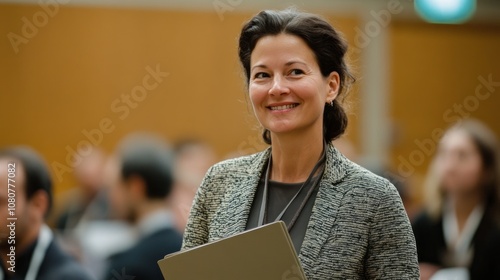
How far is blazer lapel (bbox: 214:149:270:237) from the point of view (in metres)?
2.04

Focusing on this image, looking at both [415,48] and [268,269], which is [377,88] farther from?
[268,269]

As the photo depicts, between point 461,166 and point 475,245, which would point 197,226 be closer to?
point 475,245

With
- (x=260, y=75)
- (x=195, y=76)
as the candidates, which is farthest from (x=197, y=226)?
(x=195, y=76)

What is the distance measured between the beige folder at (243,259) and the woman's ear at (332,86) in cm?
42

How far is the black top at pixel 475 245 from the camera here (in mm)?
3980

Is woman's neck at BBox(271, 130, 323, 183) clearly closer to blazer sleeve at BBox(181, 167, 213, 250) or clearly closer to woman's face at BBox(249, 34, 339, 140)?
woman's face at BBox(249, 34, 339, 140)

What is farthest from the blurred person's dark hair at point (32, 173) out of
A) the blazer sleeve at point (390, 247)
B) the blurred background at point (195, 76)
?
the blurred background at point (195, 76)

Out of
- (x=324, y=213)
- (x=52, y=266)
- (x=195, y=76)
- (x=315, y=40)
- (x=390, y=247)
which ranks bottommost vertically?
(x=390, y=247)

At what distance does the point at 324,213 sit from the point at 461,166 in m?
2.71

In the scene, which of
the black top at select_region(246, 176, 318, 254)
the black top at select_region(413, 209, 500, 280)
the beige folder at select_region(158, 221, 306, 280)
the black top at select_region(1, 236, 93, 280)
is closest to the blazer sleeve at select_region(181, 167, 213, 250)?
the black top at select_region(246, 176, 318, 254)

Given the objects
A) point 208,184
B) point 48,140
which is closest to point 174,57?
point 48,140

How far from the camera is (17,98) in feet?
24.1

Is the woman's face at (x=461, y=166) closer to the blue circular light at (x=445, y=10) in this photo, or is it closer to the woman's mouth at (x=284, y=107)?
the woman's mouth at (x=284, y=107)

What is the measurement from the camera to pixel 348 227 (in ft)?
6.49
